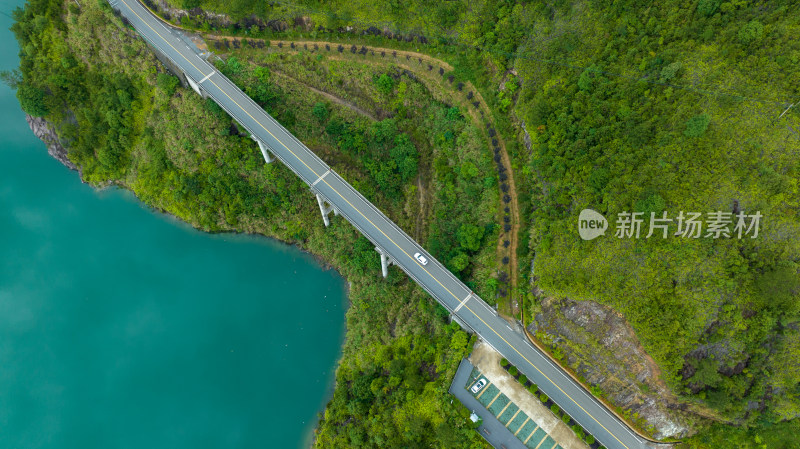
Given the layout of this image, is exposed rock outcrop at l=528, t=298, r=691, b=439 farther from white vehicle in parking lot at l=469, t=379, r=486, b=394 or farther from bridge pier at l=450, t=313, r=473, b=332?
white vehicle in parking lot at l=469, t=379, r=486, b=394

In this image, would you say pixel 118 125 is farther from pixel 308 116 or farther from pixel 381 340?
pixel 381 340

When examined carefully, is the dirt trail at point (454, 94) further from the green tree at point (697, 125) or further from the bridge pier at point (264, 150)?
the green tree at point (697, 125)

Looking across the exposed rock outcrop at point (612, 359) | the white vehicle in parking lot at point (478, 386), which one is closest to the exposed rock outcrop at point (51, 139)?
the white vehicle in parking lot at point (478, 386)

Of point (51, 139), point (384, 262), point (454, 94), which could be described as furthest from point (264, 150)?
point (51, 139)

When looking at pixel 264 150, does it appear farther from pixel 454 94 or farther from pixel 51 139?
pixel 51 139

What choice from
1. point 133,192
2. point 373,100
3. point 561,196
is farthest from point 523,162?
point 133,192

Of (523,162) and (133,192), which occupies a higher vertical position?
(523,162)
